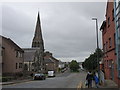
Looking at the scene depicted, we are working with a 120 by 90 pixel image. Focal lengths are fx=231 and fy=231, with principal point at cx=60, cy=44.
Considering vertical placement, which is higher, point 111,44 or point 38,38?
point 38,38

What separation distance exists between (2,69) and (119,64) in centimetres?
3488

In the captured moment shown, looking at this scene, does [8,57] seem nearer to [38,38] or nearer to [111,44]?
[111,44]

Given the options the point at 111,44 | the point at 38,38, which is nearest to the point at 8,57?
the point at 111,44

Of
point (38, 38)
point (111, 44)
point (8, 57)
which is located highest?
point (38, 38)

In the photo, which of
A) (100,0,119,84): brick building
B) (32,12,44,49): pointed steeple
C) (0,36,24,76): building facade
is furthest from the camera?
(32,12,44,49): pointed steeple

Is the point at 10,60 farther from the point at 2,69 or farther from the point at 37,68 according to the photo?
the point at 37,68

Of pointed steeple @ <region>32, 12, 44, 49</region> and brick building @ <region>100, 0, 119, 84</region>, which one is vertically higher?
pointed steeple @ <region>32, 12, 44, 49</region>

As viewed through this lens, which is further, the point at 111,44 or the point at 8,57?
the point at 8,57

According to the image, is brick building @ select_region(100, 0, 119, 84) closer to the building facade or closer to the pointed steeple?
the building facade

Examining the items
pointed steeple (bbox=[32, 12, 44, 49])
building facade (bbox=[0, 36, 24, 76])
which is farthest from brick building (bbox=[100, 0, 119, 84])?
pointed steeple (bbox=[32, 12, 44, 49])

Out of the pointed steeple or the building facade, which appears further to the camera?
the pointed steeple

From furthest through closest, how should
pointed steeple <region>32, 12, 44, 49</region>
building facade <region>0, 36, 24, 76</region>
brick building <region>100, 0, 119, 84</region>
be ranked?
pointed steeple <region>32, 12, 44, 49</region> → building facade <region>0, 36, 24, 76</region> → brick building <region>100, 0, 119, 84</region>

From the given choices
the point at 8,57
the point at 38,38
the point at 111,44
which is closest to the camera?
the point at 111,44

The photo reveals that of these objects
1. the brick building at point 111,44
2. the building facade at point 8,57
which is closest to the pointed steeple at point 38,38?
the building facade at point 8,57
